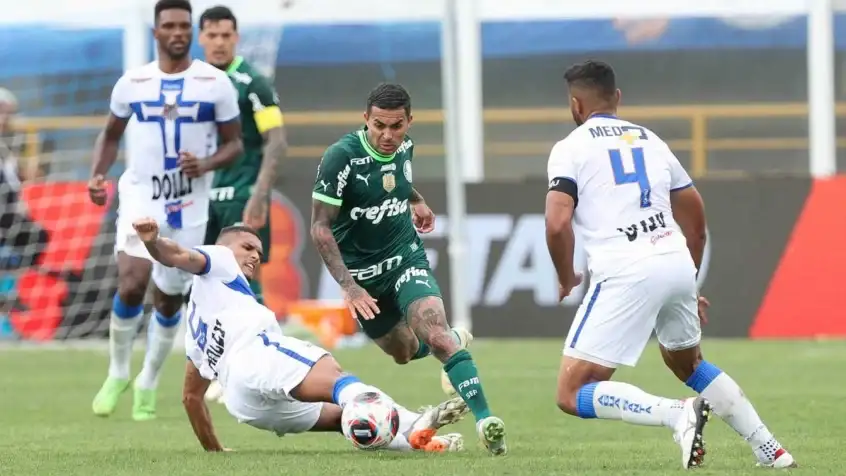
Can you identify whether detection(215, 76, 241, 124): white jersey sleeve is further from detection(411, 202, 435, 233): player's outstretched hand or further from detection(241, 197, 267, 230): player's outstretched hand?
detection(411, 202, 435, 233): player's outstretched hand

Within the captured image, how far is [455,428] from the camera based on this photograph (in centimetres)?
1001

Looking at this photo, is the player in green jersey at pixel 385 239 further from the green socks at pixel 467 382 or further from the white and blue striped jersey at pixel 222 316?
the white and blue striped jersey at pixel 222 316

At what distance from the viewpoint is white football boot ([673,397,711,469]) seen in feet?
23.0

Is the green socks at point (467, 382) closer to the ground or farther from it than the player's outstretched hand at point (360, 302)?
closer to the ground

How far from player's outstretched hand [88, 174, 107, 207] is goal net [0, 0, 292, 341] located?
282 inches

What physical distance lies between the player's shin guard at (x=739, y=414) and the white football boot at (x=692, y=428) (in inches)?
10.1

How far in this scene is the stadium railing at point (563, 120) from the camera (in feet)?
68.6

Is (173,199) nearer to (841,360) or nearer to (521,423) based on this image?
(521,423)

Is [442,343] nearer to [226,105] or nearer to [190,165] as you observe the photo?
[190,165]

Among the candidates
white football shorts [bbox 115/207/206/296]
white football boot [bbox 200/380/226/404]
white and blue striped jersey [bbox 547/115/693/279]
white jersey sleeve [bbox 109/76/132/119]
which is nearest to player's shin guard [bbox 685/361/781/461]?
white and blue striped jersey [bbox 547/115/693/279]

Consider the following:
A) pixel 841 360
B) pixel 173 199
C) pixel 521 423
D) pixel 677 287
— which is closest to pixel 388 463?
pixel 677 287

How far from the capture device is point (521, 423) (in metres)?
10.0

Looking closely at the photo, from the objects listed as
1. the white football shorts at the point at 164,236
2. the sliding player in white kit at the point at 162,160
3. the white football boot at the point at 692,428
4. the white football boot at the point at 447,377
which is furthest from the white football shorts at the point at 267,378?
the sliding player in white kit at the point at 162,160

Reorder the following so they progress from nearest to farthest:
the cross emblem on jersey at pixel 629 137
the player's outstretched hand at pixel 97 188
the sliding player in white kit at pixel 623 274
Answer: the sliding player in white kit at pixel 623 274 → the cross emblem on jersey at pixel 629 137 → the player's outstretched hand at pixel 97 188
